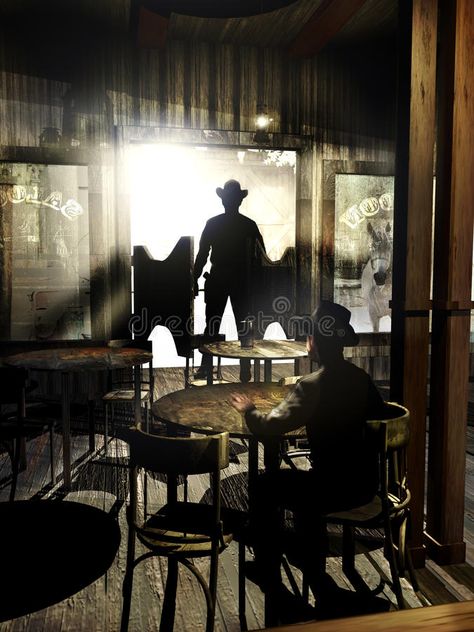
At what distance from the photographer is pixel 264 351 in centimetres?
444

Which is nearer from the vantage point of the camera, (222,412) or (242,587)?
(242,587)

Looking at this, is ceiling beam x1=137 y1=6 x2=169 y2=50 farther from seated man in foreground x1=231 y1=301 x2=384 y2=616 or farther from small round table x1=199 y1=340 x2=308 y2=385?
seated man in foreground x1=231 y1=301 x2=384 y2=616

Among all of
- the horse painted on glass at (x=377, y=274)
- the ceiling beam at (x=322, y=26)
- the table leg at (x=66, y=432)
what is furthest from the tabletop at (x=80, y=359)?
the ceiling beam at (x=322, y=26)

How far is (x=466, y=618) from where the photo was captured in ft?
4.08

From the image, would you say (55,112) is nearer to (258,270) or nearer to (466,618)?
(258,270)

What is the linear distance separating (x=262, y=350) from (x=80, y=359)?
1.42m

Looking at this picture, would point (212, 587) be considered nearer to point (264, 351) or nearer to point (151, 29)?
point (264, 351)

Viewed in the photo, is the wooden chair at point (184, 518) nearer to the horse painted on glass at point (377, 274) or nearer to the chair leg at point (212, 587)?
the chair leg at point (212, 587)

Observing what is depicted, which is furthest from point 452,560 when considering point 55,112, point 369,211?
point 55,112

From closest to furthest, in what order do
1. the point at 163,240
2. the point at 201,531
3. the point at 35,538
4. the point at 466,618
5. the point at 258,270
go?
the point at 466,618 → the point at 35,538 → the point at 201,531 → the point at 258,270 → the point at 163,240

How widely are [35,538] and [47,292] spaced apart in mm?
5394

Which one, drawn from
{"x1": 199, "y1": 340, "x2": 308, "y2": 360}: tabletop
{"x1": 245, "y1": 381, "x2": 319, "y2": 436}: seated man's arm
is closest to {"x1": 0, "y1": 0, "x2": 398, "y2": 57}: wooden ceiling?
{"x1": 199, "y1": 340, "x2": 308, "y2": 360}: tabletop

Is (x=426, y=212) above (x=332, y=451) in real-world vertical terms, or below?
above

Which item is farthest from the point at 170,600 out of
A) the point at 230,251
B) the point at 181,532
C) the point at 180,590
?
the point at 230,251
